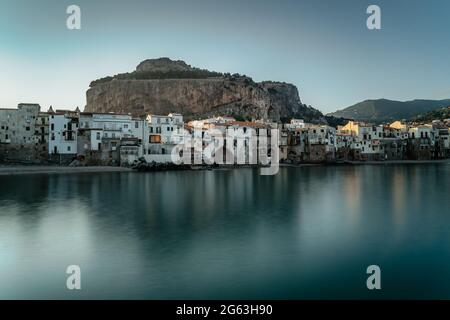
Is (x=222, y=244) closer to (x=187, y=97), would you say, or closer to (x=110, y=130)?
(x=110, y=130)

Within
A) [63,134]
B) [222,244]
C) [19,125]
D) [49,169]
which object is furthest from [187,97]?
[222,244]

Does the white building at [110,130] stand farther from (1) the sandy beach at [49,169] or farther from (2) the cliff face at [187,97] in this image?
(2) the cliff face at [187,97]

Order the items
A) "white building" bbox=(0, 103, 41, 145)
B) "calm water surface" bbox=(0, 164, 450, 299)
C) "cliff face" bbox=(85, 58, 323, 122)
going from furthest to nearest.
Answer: "cliff face" bbox=(85, 58, 323, 122) < "white building" bbox=(0, 103, 41, 145) < "calm water surface" bbox=(0, 164, 450, 299)

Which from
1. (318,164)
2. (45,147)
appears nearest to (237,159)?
(318,164)

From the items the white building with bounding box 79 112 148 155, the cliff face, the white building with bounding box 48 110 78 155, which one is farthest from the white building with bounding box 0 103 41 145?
the cliff face

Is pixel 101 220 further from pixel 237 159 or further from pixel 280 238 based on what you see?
pixel 237 159

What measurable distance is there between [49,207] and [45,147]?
65.0 feet

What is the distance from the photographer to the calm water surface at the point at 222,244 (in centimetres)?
801

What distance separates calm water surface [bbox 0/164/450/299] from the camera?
26.3ft

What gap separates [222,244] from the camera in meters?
11.1

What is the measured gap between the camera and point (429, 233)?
12602 millimetres

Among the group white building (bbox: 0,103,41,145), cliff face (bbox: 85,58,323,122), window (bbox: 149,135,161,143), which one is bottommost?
window (bbox: 149,135,161,143)

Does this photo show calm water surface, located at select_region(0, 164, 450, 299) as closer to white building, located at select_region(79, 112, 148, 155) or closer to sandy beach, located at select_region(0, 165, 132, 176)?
sandy beach, located at select_region(0, 165, 132, 176)

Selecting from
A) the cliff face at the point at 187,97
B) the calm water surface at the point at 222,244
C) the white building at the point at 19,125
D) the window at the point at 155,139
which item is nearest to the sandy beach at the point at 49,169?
the white building at the point at 19,125
